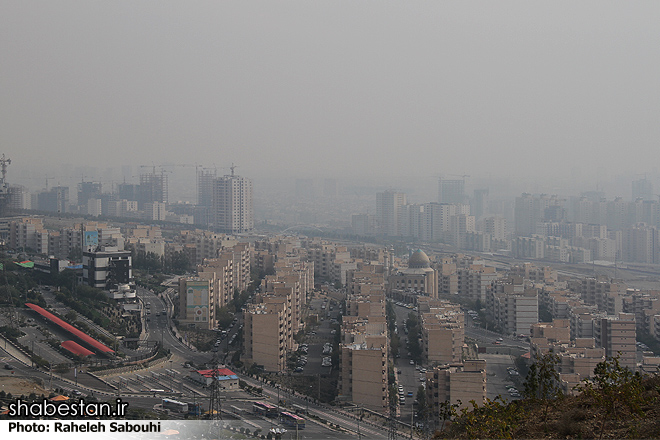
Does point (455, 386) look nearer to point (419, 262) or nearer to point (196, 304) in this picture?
point (196, 304)

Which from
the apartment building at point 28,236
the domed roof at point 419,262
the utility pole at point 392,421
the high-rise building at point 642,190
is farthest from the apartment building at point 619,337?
the high-rise building at point 642,190

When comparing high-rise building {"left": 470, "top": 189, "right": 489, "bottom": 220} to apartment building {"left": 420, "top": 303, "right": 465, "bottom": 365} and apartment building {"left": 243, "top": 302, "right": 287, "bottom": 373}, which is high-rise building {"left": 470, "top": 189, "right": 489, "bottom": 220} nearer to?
apartment building {"left": 420, "top": 303, "right": 465, "bottom": 365}

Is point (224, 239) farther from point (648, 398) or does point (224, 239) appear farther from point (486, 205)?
point (486, 205)

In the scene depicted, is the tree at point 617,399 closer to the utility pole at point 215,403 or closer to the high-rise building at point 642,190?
the utility pole at point 215,403

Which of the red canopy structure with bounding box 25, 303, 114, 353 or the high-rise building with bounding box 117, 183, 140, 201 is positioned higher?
the high-rise building with bounding box 117, 183, 140, 201

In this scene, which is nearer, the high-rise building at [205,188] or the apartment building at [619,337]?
the apartment building at [619,337]

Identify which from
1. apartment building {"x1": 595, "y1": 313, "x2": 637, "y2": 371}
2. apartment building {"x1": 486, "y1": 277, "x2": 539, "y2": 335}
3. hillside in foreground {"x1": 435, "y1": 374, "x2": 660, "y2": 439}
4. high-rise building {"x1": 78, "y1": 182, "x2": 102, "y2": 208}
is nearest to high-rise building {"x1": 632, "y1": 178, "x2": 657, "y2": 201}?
apartment building {"x1": 486, "y1": 277, "x2": 539, "y2": 335}
